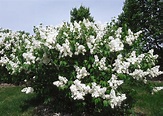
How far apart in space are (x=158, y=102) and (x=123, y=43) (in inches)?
133

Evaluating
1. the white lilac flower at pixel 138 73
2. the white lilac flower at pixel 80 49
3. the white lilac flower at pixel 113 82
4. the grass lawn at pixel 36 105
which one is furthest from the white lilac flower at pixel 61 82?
the grass lawn at pixel 36 105

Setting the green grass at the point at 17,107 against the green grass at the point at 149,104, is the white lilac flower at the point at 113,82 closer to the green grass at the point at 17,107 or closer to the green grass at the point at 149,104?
the green grass at the point at 149,104

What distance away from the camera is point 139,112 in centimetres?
1120

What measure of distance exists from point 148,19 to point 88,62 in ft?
55.2

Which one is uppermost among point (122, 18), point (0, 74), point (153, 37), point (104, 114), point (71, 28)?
point (122, 18)

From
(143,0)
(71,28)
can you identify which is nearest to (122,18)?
(143,0)

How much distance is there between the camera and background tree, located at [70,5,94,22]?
1293 inches

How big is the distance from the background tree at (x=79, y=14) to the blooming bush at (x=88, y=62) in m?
22.2

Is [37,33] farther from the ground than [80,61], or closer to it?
farther from the ground

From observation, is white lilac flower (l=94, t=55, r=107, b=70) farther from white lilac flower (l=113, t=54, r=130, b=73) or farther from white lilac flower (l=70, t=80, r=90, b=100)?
white lilac flower (l=70, t=80, r=90, b=100)

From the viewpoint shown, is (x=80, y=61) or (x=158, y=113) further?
(x=158, y=113)

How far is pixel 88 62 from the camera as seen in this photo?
372 inches

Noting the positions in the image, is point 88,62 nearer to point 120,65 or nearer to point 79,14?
point 120,65

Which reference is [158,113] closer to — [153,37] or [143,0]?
[153,37]
